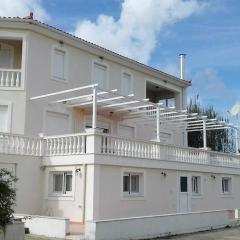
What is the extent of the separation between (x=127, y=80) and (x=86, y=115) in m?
5.01

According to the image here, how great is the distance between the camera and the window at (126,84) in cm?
2937

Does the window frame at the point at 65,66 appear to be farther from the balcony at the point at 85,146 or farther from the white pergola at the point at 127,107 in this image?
the balcony at the point at 85,146

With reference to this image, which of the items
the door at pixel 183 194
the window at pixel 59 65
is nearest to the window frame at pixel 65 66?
the window at pixel 59 65

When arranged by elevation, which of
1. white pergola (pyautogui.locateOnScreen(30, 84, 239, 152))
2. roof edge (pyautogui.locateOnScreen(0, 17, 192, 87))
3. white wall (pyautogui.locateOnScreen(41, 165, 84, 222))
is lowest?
white wall (pyautogui.locateOnScreen(41, 165, 84, 222))

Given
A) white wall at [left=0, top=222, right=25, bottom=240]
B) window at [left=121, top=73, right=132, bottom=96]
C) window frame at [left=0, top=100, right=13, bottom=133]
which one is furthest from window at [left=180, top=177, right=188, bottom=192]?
white wall at [left=0, top=222, right=25, bottom=240]

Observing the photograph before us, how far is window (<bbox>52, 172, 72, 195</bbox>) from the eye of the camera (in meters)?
21.0

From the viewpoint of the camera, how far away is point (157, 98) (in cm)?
3656

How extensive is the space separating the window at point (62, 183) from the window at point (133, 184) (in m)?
2.57

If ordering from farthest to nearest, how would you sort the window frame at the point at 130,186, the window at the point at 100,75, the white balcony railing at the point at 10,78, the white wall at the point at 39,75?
the window at the point at 100,75 < the white balcony railing at the point at 10,78 < the white wall at the point at 39,75 < the window frame at the point at 130,186

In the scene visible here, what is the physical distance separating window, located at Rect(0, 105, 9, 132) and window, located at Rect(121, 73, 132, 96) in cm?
862

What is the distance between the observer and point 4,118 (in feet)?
74.8

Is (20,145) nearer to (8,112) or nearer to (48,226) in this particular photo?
(8,112)

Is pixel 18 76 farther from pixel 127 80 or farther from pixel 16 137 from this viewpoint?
pixel 127 80

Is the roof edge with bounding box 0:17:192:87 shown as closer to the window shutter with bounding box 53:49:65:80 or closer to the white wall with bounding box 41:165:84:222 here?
the window shutter with bounding box 53:49:65:80
